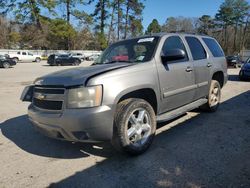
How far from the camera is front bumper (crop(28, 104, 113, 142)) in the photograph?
336 centimetres

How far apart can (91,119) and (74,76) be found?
71cm

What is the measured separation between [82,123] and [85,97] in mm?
339

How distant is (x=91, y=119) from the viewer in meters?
3.36

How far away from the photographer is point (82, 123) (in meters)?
3.36

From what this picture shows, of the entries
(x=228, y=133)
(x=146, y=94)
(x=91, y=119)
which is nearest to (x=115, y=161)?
(x=91, y=119)

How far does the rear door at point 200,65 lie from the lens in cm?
534

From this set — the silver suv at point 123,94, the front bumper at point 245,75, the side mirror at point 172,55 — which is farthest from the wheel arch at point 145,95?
the front bumper at point 245,75

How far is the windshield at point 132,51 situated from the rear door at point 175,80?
8.9 inches

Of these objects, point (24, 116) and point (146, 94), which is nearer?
point (146, 94)

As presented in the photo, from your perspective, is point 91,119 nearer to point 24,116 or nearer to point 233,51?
point 24,116

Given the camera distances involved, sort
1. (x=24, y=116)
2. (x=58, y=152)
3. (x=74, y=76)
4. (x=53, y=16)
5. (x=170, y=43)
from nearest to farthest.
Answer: (x=74, y=76), (x=58, y=152), (x=170, y=43), (x=24, y=116), (x=53, y=16)

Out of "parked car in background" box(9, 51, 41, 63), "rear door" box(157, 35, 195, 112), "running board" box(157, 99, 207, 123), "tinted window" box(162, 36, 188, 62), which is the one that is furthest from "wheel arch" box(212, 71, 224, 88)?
"parked car in background" box(9, 51, 41, 63)

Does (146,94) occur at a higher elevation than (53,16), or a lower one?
lower

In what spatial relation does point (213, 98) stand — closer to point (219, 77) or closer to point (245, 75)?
point (219, 77)
